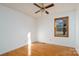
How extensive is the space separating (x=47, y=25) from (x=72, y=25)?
84 cm

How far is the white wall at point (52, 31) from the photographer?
2.35m

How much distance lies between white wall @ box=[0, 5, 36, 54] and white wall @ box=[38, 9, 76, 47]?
30 cm

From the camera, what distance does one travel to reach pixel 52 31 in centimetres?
237

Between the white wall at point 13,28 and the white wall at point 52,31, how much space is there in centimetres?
30

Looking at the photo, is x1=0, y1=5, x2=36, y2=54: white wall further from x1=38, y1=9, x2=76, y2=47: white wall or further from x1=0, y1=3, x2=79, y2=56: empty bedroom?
x1=38, y1=9, x2=76, y2=47: white wall

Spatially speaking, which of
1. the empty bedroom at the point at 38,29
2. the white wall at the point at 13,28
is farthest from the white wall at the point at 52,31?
the white wall at the point at 13,28

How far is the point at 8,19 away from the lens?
2.38 meters

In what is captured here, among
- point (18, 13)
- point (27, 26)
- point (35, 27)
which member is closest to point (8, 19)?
point (18, 13)

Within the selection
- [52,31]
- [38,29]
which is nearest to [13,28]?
[38,29]

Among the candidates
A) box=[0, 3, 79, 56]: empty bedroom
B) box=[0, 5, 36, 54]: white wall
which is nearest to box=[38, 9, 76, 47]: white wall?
box=[0, 3, 79, 56]: empty bedroom

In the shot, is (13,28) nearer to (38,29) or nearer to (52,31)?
(38,29)

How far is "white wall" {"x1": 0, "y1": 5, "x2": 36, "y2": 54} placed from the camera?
2.26 meters

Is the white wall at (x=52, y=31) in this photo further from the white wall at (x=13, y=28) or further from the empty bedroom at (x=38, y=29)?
the white wall at (x=13, y=28)

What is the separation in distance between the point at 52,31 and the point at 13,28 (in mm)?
1330
